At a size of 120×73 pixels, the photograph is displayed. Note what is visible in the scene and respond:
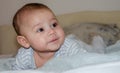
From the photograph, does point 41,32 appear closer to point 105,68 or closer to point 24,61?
point 24,61

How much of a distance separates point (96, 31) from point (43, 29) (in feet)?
2.37

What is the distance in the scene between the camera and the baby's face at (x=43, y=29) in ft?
3.17

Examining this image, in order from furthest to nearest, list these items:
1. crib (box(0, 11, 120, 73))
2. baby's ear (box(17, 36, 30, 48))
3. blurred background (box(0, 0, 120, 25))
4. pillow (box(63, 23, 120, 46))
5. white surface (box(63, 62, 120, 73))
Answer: blurred background (box(0, 0, 120, 25)) < pillow (box(63, 23, 120, 46)) < crib (box(0, 11, 120, 73)) < baby's ear (box(17, 36, 30, 48)) < white surface (box(63, 62, 120, 73))

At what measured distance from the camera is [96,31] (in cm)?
162

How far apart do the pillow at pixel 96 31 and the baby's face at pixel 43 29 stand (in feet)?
2.04

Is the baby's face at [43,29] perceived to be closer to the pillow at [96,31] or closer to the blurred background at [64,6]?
the pillow at [96,31]

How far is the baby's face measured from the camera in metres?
0.97

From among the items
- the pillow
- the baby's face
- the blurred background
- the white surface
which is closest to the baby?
the baby's face

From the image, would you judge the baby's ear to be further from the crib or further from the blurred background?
the blurred background

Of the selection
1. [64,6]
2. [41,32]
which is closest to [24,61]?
[41,32]

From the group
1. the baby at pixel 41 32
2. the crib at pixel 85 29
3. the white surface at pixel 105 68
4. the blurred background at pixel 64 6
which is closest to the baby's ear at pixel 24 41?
the baby at pixel 41 32

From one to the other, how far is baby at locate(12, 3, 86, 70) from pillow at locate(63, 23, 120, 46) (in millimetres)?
478

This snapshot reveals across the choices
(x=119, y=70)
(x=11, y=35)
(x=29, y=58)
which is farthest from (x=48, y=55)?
(x=11, y=35)

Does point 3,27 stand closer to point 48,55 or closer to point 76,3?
point 76,3
